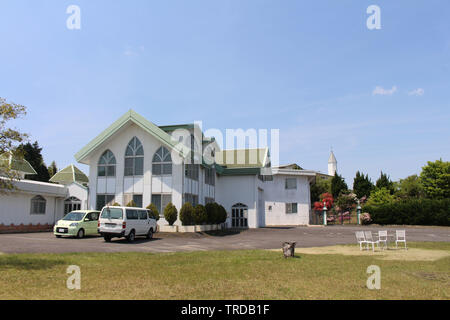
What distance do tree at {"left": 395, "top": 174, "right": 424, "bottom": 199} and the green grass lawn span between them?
142 feet

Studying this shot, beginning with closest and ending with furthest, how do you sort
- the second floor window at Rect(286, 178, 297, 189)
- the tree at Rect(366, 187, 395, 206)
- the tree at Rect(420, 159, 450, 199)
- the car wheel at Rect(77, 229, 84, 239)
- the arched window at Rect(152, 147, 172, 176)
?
1. the car wheel at Rect(77, 229, 84, 239)
2. the arched window at Rect(152, 147, 172, 176)
3. the tree at Rect(420, 159, 450, 199)
4. the second floor window at Rect(286, 178, 297, 189)
5. the tree at Rect(366, 187, 395, 206)

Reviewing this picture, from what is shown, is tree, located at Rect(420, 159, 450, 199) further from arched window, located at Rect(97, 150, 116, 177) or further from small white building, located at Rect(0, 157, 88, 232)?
small white building, located at Rect(0, 157, 88, 232)

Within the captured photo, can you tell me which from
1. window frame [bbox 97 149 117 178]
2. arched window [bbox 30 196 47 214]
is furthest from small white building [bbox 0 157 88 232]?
window frame [bbox 97 149 117 178]

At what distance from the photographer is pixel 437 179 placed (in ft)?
135

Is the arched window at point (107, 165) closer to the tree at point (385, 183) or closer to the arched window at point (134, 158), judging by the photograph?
the arched window at point (134, 158)

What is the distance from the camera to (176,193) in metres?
24.9

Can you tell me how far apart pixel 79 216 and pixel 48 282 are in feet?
43.4

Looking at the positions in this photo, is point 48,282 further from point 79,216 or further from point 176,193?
point 176,193

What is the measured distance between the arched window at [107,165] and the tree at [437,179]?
36.4 meters

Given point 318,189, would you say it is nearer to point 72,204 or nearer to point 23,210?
point 72,204

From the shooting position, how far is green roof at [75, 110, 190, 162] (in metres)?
24.1

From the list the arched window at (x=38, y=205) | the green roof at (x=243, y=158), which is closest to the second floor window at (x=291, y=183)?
the green roof at (x=243, y=158)

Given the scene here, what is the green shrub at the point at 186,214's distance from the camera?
24.0 metres
